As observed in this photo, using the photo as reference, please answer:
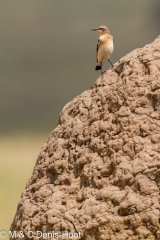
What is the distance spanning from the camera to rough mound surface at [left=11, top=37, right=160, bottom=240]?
4.06 metres

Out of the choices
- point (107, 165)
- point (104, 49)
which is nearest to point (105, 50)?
point (104, 49)

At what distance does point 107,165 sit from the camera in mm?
4422

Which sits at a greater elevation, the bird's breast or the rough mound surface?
the bird's breast

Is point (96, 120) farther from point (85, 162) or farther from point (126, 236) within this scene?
point (126, 236)

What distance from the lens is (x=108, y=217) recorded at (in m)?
4.12

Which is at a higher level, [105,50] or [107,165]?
[105,50]

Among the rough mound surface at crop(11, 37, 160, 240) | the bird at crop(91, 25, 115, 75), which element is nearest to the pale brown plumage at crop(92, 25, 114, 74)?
the bird at crop(91, 25, 115, 75)

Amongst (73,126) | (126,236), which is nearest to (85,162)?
(73,126)

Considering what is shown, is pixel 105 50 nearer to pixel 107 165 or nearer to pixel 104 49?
pixel 104 49

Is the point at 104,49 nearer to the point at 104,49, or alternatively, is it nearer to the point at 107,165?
the point at 104,49

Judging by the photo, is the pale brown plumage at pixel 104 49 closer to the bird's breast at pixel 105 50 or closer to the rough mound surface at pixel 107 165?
the bird's breast at pixel 105 50

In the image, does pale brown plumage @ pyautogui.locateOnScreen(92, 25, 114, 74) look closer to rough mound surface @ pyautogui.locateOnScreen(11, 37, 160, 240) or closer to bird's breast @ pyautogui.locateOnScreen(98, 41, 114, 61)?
bird's breast @ pyautogui.locateOnScreen(98, 41, 114, 61)

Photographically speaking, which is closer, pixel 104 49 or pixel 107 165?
pixel 107 165

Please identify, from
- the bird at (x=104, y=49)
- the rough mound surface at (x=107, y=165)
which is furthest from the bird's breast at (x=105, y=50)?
the rough mound surface at (x=107, y=165)
